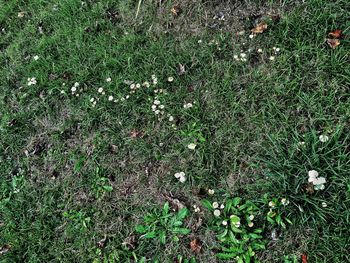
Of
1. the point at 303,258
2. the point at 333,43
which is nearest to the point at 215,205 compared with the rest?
the point at 303,258

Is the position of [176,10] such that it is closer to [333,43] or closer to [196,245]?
[333,43]

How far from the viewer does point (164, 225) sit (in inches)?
107

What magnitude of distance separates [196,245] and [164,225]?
0.91ft

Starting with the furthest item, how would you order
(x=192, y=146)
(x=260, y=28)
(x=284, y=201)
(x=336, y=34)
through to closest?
(x=260, y=28)
(x=336, y=34)
(x=192, y=146)
(x=284, y=201)

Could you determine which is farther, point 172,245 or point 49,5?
point 49,5

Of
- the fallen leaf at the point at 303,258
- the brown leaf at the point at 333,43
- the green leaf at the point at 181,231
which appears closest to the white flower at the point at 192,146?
the green leaf at the point at 181,231

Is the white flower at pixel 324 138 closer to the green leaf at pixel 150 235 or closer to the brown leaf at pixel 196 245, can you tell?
the brown leaf at pixel 196 245

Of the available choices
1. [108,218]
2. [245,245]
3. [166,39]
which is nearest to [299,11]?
[166,39]

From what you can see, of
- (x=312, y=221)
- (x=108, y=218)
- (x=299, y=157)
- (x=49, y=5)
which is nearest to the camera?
(x=312, y=221)

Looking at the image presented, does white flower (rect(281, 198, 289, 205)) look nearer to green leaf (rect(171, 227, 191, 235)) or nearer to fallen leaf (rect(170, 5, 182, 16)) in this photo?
green leaf (rect(171, 227, 191, 235))

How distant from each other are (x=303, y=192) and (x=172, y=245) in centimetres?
97

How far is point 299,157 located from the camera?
2611 millimetres

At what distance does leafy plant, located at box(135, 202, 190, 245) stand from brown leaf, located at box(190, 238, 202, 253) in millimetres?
79

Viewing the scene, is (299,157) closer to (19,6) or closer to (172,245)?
(172,245)
